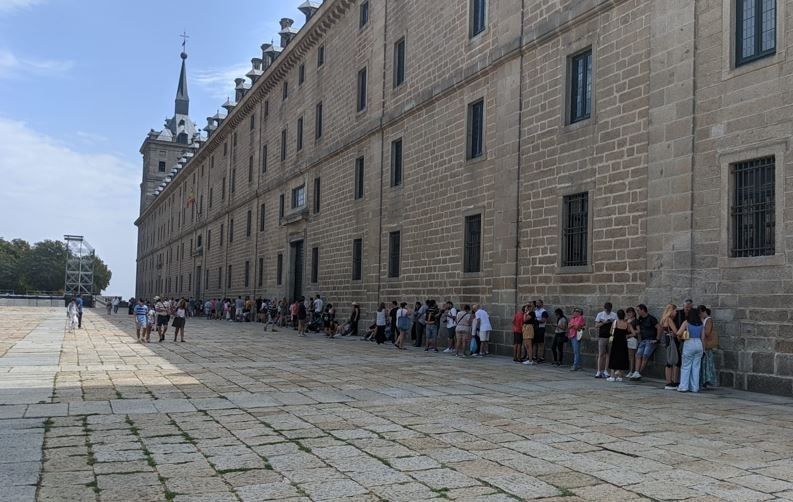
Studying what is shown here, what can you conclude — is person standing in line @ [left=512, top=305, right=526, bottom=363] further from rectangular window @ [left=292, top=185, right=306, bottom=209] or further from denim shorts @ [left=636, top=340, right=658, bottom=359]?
rectangular window @ [left=292, top=185, right=306, bottom=209]

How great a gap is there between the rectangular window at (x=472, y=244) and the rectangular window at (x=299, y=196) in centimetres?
1432

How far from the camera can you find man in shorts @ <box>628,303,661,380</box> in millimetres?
12188

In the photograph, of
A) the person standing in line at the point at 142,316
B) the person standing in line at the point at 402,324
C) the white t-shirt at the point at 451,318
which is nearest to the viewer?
the white t-shirt at the point at 451,318

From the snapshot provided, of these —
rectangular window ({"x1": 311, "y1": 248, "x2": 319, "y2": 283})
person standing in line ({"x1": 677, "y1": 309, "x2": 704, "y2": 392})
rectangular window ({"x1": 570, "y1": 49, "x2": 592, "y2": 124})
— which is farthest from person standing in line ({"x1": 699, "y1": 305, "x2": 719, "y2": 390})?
rectangular window ({"x1": 311, "y1": 248, "x2": 319, "y2": 283})

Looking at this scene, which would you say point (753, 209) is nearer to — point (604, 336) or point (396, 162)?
point (604, 336)

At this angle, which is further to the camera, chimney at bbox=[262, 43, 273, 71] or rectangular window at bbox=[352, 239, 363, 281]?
chimney at bbox=[262, 43, 273, 71]

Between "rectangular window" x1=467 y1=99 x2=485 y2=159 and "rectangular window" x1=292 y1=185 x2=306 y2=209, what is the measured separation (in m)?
14.2

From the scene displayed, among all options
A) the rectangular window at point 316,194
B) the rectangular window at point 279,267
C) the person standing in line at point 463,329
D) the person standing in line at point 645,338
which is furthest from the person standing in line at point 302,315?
the person standing in line at point 645,338

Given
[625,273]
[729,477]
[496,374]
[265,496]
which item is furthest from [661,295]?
[265,496]

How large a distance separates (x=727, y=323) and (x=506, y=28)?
9.54 metres

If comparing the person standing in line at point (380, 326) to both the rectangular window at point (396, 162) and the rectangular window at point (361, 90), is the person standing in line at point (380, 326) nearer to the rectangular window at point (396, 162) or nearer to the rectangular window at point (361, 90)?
the rectangular window at point (396, 162)

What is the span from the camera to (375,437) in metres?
6.82

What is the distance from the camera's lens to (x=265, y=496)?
4828 millimetres

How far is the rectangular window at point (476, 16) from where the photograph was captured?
755 inches
